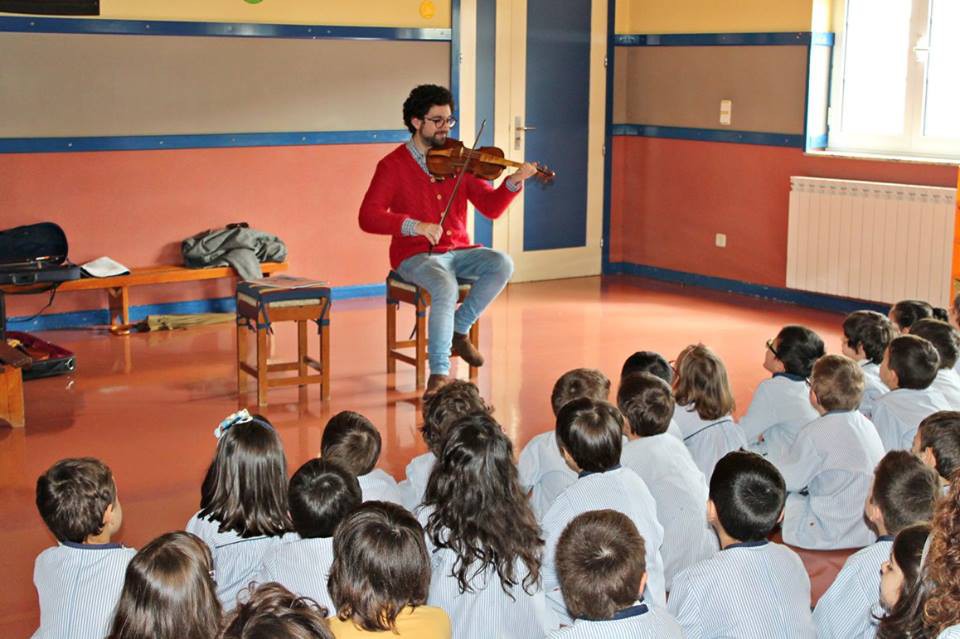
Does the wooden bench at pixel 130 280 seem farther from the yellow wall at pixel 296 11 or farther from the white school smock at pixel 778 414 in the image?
the white school smock at pixel 778 414

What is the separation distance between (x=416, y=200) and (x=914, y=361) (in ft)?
8.88

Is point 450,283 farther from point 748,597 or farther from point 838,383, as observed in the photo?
point 748,597

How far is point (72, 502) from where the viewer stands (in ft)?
9.41

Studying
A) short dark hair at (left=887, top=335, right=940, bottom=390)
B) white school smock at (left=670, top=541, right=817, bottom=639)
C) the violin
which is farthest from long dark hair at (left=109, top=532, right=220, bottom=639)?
the violin

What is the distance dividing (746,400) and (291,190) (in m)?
3.42

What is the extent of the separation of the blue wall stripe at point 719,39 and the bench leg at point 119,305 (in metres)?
4.04

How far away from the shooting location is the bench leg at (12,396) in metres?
5.20

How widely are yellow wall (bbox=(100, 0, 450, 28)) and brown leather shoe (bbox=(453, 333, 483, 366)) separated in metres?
2.68

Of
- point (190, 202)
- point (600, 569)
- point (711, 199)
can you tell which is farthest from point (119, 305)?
point (600, 569)

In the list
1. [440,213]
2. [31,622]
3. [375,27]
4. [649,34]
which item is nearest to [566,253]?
[649,34]

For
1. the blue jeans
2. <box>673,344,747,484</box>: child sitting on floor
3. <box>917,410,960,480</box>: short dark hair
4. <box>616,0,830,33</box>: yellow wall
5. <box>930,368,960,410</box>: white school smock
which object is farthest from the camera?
<box>616,0,830,33</box>: yellow wall

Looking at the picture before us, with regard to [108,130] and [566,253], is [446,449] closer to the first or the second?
[108,130]

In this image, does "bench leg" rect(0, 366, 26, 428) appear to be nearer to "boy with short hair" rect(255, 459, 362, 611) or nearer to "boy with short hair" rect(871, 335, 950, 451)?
"boy with short hair" rect(255, 459, 362, 611)

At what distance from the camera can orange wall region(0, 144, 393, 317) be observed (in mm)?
7031
